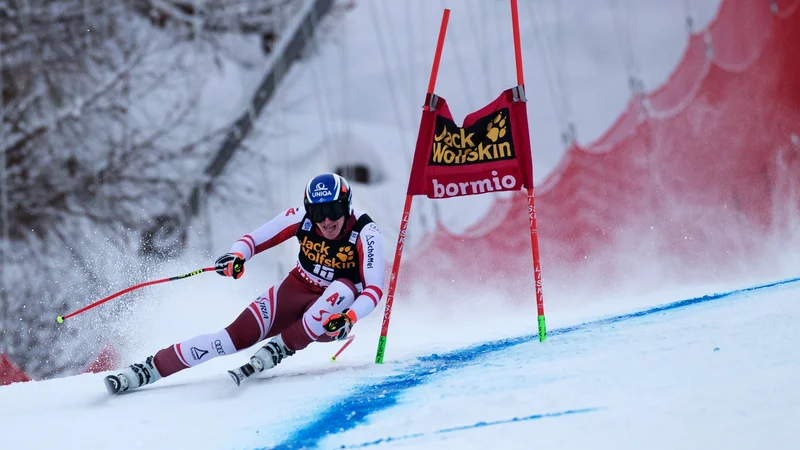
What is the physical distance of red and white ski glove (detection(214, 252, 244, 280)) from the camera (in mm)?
3758

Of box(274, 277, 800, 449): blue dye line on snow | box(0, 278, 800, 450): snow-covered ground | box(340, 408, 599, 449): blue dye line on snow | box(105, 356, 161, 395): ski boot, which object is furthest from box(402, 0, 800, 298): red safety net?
box(340, 408, 599, 449): blue dye line on snow

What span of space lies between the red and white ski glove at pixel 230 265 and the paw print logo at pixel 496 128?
1375 millimetres

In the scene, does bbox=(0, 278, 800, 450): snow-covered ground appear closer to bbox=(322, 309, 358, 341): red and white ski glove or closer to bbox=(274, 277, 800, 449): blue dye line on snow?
bbox=(274, 277, 800, 449): blue dye line on snow

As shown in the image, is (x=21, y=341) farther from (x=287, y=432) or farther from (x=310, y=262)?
(x=287, y=432)

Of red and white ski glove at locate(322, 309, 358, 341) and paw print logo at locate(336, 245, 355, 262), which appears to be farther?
paw print logo at locate(336, 245, 355, 262)

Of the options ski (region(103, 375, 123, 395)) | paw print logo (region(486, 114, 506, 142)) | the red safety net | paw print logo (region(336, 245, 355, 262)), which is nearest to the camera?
ski (region(103, 375, 123, 395))

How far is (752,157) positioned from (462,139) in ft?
11.5

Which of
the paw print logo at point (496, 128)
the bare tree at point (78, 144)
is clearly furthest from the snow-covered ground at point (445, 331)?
the paw print logo at point (496, 128)

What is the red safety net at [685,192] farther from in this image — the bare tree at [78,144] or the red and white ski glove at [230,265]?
the bare tree at [78,144]

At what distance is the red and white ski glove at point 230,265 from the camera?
376cm

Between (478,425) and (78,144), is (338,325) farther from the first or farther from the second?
(78,144)

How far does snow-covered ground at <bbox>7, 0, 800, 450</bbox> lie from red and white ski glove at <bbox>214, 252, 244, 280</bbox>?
0.53m

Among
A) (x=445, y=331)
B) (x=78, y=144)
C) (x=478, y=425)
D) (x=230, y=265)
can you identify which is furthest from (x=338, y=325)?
(x=78, y=144)

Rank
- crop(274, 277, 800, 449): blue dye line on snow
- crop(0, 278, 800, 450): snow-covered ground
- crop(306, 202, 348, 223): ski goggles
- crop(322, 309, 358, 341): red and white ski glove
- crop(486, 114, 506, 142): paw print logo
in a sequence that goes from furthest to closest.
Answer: crop(486, 114, 506, 142): paw print logo < crop(306, 202, 348, 223): ski goggles < crop(322, 309, 358, 341): red and white ski glove < crop(274, 277, 800, 449): blue dye line on snow < crop(0, 278, 800, 450): snow-covered ground
